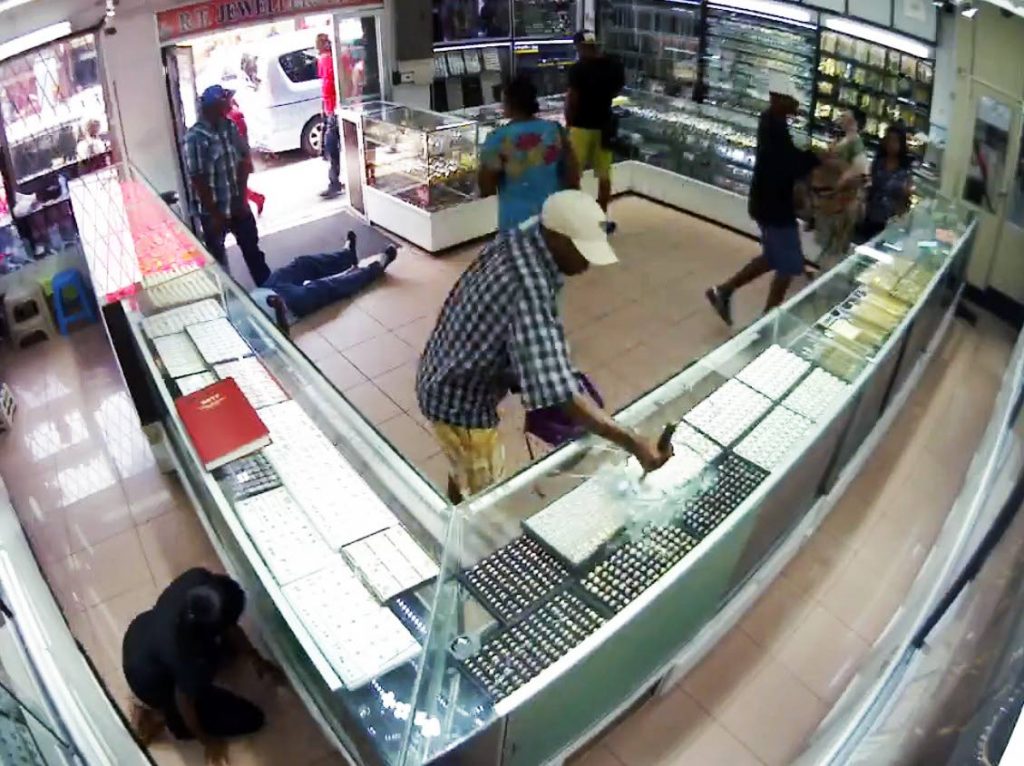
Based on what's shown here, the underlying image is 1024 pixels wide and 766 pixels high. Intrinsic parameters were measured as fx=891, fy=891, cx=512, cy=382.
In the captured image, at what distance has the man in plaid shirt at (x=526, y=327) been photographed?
2.77 metres

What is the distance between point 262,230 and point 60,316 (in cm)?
228

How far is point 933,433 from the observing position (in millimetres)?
5152

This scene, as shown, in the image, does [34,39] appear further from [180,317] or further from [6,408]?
[180,317]

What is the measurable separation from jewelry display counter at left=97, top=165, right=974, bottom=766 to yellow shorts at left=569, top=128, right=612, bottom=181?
3.39 metres

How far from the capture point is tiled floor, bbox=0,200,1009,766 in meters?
3.45

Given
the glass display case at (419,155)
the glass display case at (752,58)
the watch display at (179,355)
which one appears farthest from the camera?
the glass display case at (752,58)

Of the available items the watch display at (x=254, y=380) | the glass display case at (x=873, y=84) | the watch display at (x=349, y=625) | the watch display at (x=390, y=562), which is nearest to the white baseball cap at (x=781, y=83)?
the glass display case at (x=873, y=84)

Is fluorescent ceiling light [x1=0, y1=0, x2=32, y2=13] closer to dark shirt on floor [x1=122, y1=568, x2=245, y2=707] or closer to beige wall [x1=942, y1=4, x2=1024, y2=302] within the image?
dark shirt on floor [x1=122, y1=568, x2=245, y2=707]

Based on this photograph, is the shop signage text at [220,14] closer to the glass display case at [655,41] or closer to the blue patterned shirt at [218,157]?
the blue patterned shirt at [218,157]

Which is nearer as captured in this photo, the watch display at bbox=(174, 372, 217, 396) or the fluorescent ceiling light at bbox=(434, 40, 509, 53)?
the watch display at bbox=(174, 372, 217, 396)

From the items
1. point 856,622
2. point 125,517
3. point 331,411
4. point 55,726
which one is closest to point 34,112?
point 125,517

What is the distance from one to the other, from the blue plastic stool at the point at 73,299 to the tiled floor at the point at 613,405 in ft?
0.47

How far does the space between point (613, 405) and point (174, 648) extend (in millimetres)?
2986

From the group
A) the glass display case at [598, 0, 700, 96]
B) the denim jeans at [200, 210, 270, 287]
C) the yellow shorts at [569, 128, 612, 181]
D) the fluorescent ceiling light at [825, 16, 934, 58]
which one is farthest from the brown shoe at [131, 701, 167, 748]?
the glass display case at [598, 0, 700, 96]
